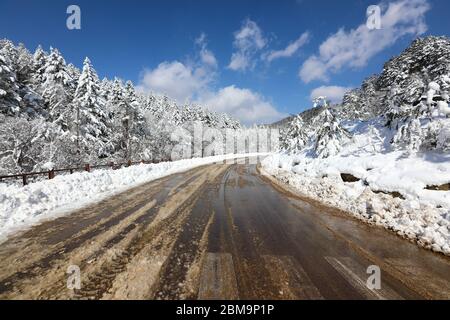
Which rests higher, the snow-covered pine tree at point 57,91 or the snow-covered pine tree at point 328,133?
the snow-covered pine tree at point 57,91

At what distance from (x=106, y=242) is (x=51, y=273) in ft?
4.30

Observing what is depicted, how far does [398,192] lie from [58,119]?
2800 cm

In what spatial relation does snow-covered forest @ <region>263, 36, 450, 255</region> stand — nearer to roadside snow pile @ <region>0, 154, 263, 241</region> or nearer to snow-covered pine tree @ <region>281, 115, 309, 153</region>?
roadside snow pile @ <region>0, 154, 263, 241</region>

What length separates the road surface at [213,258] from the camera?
3568 millimetres

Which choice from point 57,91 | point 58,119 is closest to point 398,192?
point 58,119

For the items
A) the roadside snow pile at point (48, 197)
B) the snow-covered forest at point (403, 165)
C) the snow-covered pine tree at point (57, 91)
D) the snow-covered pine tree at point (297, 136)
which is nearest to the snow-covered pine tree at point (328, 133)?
the snow-covered forest at point (403, 165)

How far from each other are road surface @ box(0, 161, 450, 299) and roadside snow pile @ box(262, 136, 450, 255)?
604mm

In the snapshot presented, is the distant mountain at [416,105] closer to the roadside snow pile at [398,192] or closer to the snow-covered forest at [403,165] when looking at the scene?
the snow-covered forest at [403,165]

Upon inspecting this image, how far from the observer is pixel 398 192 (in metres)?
8.59

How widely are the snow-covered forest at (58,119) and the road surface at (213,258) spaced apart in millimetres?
17570

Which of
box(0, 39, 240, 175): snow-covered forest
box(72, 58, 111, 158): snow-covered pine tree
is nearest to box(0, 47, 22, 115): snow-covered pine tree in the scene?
box(0, 39, 240, 175): snow-covered forest
